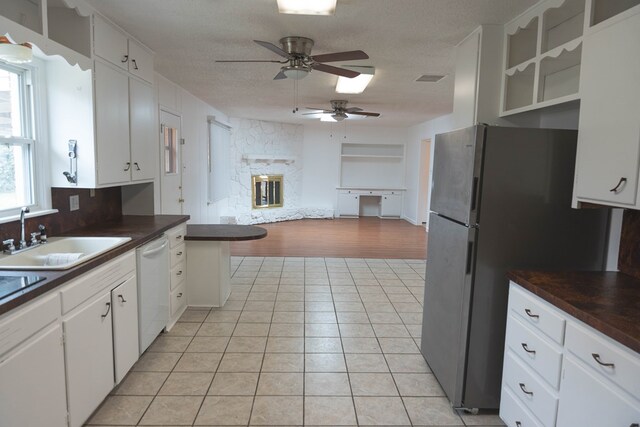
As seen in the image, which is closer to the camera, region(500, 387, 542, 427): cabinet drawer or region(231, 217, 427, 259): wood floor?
region(500, 387, 542, 427): cabinet drawer

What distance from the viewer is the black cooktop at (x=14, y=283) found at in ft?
4.98

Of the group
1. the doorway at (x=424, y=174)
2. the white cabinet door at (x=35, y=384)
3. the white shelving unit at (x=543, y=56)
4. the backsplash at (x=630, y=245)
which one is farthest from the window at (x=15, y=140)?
the doorway at (x=424, y=174)

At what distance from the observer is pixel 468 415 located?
2.28 meters

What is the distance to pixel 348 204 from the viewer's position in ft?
34.0

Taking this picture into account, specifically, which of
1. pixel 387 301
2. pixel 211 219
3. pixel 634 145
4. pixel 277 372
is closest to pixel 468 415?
pixel 277 372

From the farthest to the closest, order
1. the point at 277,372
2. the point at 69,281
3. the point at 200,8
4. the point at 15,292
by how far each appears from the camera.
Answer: the point at 277,372 < the point at 200,8 < the point at 69,281 < the point at 15,292

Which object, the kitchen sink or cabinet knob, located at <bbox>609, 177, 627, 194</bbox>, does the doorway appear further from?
the kitchen sink

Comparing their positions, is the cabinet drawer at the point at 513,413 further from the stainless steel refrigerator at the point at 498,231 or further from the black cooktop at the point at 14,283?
the black cooktop at the point at 14,283

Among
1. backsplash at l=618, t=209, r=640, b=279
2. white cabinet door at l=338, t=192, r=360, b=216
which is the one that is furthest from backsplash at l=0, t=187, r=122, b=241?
white cabinet door at l=338, t=192, r=360, b=216

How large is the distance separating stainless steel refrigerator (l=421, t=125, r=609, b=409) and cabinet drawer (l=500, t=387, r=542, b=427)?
0.18 m

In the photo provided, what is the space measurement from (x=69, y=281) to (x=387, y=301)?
3073mm

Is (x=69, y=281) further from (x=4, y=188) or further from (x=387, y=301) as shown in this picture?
(x=387, y=301)

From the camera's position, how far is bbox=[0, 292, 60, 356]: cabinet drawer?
55.9 inches

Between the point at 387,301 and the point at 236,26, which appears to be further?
the point at 387,301
